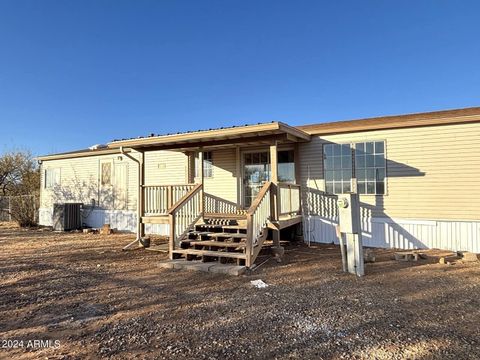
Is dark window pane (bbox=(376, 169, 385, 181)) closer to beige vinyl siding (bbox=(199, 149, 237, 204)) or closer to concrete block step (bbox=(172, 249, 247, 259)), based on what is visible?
beige vinyl siding (bbox=(199, 149, 237, 204))

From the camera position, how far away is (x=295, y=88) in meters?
15.9

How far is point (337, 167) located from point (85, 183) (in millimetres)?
10511

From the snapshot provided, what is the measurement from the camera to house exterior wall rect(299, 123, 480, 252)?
6.77 m

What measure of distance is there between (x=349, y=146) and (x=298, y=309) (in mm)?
5421

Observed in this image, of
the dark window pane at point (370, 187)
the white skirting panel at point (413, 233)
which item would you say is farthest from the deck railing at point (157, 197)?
the dark window pane at point (370, 187)

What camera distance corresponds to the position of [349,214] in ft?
17.4

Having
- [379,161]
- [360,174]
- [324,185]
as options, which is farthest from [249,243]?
[379,161]

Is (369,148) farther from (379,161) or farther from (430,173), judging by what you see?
(430,173)

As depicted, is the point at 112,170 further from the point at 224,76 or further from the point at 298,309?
the point at 298,309

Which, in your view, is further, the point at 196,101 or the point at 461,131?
the point at 196,101

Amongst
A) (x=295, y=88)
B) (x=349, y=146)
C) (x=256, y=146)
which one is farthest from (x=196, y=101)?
(x=349, y=146)

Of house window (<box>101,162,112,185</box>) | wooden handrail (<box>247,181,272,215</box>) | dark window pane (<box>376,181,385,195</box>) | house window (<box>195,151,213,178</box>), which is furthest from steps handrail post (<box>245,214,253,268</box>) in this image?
house window (<box>101,162,112,185</box>)

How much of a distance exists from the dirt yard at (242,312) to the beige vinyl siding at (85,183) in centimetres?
572

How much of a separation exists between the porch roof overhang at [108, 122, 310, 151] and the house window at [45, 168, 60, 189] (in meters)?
7.23
